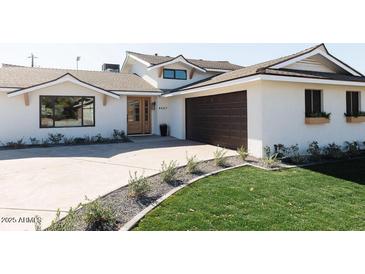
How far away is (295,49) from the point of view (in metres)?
13.1

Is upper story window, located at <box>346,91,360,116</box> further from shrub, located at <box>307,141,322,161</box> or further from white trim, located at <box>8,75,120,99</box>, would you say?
white trim, located at <box>8,75,120,99</box>

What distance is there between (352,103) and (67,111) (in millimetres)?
14041

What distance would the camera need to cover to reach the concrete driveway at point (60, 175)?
16.9ft

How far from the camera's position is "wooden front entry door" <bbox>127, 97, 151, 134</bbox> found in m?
18.1

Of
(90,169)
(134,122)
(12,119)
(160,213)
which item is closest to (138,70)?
(134,122)

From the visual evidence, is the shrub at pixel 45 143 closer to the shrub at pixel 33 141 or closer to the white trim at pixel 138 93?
the shrub at pixel 33 141

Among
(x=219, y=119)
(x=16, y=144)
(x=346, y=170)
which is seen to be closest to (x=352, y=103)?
(x=346, y=170)

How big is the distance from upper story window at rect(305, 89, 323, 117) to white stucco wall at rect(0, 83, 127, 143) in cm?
1043

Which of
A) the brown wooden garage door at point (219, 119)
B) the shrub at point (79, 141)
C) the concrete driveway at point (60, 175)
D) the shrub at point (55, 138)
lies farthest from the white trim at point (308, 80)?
the shrub at point (55, 138)

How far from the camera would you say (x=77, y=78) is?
15.4 meters

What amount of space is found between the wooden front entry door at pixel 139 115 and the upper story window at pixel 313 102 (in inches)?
409

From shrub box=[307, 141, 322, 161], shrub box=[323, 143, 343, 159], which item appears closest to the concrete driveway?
shrub box=[307, 141, 322, 161]

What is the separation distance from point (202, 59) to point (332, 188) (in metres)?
19.3

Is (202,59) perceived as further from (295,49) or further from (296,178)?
(296,178)
